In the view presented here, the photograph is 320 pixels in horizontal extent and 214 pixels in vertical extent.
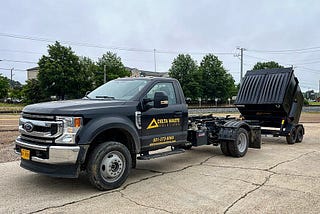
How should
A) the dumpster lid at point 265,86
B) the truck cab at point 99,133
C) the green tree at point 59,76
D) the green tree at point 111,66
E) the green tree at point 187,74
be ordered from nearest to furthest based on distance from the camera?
the truck cab at point 99,133 → the dumpster lid at point 265,86 → the green tree at point 59,76 → the green tree at point 111,66 → the green tree at point 187,74

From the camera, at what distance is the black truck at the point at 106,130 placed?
5270 millimetres

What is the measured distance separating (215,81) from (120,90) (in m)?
64.1

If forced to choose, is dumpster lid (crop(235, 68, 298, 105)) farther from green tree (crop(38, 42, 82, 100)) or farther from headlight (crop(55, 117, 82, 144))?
green tree (crop(38, 42, 82, 100))

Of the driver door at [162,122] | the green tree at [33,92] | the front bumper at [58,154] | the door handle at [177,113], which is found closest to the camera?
the front bumper at [58,154]

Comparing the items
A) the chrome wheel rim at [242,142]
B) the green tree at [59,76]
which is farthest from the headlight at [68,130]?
the green tree at [59,76]

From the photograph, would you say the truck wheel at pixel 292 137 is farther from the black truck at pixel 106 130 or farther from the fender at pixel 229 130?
the black truck at pixel 106 130

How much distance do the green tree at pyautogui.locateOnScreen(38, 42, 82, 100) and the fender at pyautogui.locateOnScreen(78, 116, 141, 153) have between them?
1855 inches

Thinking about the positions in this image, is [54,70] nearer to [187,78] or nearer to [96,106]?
[187,78]

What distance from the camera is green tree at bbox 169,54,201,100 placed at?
2584 inches

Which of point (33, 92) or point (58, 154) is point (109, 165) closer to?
point (58, 154)

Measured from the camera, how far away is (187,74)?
221 feet

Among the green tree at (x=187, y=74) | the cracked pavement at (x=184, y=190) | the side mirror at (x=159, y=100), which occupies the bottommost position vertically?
the cracked pavement at (x=184, y=190)

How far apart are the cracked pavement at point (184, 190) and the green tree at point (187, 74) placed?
5748 centimetres

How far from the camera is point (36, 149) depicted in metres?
5.38
